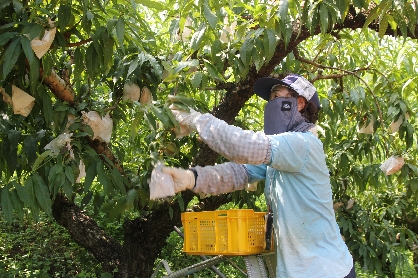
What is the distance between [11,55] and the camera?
210 centimetres

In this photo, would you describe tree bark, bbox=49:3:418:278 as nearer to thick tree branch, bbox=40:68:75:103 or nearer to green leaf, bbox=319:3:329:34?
green leaf, bbox=319:3:329:34

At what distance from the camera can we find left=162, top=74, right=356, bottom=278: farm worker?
6.47 ft

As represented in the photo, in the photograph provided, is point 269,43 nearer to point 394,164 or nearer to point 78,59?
point 78,59

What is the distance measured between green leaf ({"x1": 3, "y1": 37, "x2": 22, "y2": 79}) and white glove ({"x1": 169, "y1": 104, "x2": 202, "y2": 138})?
65 centimetres

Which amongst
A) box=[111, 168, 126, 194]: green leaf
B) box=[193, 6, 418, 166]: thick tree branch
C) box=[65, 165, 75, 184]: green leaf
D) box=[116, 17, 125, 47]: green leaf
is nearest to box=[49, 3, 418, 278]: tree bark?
box=[193, 6, 418, 166]: thick tree branch

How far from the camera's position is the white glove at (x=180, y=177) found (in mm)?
2072

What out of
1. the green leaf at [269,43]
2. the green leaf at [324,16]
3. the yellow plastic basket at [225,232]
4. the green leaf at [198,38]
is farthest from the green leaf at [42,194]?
the green leaf at [324,16]

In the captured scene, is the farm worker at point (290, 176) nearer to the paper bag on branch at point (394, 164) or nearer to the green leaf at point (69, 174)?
the green leaf at point (69, 174)

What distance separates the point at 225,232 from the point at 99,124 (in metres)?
0.97

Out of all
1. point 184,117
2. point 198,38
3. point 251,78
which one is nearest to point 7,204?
point 184,117

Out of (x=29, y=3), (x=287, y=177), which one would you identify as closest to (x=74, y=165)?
(x=29, y=3)

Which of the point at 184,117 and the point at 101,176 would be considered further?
the point at 101,176

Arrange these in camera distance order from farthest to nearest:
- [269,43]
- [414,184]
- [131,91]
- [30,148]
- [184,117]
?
[414,184], [131,91], [30,148], [269,43], [184,117]

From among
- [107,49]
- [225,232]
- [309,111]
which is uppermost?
[107,49]
